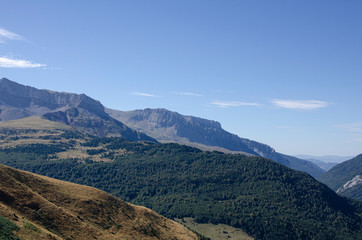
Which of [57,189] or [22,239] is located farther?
[57,189]

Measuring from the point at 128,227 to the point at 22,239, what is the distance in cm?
5618

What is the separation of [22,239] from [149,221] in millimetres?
72079

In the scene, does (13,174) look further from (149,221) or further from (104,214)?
(149,221)

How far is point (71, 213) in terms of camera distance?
9800 cm

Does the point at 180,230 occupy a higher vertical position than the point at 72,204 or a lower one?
lower

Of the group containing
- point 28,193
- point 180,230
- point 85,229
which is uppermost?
point 28,193

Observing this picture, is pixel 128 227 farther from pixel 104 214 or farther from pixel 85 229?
pixel 85 229

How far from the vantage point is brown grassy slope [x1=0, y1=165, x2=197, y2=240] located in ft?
265

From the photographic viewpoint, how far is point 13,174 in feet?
343

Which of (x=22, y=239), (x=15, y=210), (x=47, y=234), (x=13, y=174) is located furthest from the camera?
(x=13, y=174)

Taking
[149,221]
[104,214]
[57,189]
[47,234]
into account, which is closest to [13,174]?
[57,189]

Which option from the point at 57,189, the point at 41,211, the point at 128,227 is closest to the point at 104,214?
the point at 128,227

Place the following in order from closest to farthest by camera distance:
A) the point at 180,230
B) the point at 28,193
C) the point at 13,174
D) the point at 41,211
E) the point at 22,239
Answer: the point at 22,239, the point at 41,211, the point at 28,193, the point at 13,174, the point at 180,230

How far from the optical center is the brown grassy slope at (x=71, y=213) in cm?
8069
